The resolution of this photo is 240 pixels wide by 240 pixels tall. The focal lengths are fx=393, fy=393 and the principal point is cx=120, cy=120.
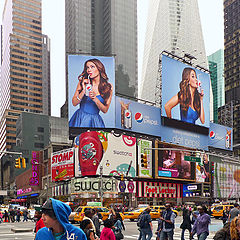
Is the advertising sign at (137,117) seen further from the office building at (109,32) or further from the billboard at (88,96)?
the office building at (109,32)

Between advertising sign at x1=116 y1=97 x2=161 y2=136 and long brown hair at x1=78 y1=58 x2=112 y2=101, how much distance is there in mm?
2768

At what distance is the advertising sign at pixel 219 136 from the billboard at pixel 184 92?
7048 millimetres

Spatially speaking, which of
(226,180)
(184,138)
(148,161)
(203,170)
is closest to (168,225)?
(148,161)

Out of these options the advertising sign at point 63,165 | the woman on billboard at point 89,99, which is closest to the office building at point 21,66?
the advertising sign at point 63,165

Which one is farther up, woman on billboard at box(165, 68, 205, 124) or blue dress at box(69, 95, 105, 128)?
woman on billboard at box(165, 68, 205, 124)

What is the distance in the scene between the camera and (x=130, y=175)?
235ft

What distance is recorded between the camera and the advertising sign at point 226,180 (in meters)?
93.1

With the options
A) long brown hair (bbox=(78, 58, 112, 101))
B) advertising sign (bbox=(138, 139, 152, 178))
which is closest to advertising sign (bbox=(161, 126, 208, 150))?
advertising sign (bbox=(138, 139, 152, 178))

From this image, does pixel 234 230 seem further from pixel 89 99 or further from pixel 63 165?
pixel 89 99

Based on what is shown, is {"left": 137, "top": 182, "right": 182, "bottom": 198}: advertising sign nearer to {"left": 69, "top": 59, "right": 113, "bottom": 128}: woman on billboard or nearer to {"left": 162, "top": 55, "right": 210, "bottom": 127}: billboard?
{"left": 69, "top": 59, "right": 113, "bottom": 128}: woman on billboard

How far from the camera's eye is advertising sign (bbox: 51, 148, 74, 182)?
72319 mm

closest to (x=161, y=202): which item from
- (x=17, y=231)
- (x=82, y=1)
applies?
(x=17, y=231)

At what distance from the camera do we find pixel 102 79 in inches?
3157

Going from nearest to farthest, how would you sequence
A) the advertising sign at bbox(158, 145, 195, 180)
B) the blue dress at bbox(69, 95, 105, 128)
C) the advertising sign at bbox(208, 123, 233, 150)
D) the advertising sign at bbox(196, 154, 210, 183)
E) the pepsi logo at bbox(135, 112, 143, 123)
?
the advertising sign at bbox(158, 145, 195, 180) → the blue dress at bbox(69, 95, 105, 128) → the pepsi logo at bbox(135, 112, 143, 123) → the advertising sign at bbox(196, 154, 210, 183) → the advertising sign at bbox(208, 123, 233, 150)
